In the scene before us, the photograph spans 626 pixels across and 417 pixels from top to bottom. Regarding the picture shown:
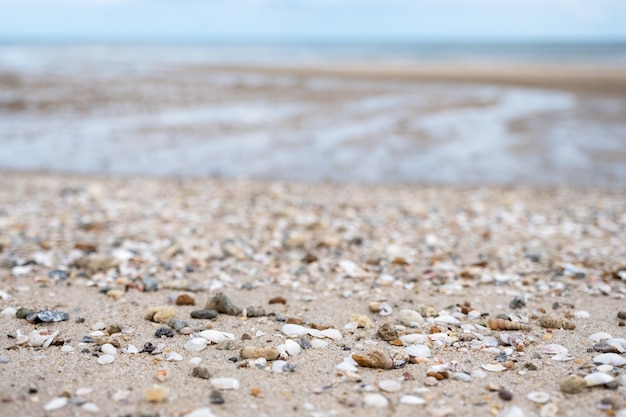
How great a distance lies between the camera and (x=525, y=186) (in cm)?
973

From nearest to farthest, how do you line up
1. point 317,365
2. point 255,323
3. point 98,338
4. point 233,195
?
point 317,365
point 98,338
point 255,323
point 233,195

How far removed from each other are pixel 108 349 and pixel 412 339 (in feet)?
6.68

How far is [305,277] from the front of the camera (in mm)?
5371

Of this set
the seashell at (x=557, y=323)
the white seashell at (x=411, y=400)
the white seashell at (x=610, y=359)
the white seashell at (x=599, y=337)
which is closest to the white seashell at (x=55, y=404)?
the white seashell at (x=411, y=400)

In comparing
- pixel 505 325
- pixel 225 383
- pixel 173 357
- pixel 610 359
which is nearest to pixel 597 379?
pixel 610 359

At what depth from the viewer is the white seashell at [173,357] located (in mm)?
3611

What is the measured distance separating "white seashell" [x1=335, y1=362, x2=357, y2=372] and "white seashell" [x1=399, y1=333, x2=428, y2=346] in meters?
0.53

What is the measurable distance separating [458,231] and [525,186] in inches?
137

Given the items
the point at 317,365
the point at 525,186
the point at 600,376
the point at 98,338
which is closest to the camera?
the point at 600,376

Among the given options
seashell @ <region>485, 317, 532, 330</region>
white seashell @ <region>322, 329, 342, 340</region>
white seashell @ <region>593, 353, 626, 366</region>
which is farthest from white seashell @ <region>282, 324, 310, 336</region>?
white seashell @ <region>593, 353, 626, 366</region>

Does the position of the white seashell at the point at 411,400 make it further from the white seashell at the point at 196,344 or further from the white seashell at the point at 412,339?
the white seashell at the point at 196,344

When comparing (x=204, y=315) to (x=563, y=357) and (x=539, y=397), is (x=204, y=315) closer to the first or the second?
(x=539, y=397)

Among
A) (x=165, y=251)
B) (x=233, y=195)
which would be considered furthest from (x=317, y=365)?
(x=233, y=195)

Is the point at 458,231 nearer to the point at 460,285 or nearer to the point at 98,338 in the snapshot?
the point at 460,285
